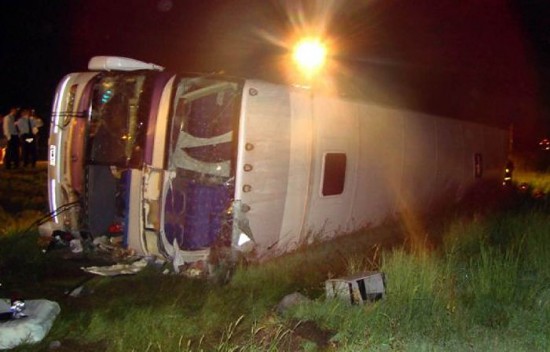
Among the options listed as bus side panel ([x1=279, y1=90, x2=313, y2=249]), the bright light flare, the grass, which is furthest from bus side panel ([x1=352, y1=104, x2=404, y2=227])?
bus side panel ([x1=279, y1=90, x2=313, y2=249])

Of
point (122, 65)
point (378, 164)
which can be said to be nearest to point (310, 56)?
point (378, 164)

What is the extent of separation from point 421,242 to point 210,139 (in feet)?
8.59

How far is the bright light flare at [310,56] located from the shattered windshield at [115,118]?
78.9 inches

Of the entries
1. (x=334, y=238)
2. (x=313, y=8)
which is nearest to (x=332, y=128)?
(x=334, y=238)

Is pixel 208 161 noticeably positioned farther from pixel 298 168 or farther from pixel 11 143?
pixel 11 143

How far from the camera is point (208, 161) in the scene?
6.62 metres

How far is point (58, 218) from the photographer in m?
7.68

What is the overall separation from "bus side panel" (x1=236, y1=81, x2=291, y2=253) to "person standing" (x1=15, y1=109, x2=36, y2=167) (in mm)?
10249

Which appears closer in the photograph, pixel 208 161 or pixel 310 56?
pixel 208 161

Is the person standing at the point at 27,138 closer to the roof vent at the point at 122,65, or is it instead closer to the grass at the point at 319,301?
the grass at the point at 319,301

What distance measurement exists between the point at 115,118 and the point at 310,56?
2500 mm

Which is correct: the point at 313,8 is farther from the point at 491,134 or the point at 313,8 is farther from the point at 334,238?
the point at 334,238

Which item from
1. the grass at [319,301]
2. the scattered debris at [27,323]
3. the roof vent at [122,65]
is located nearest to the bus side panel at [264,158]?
the grass at [319,301]

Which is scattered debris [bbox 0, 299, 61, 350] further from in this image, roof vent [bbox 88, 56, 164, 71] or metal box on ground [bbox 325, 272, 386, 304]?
roof vent [bbox 88, 56, 164, 71]
